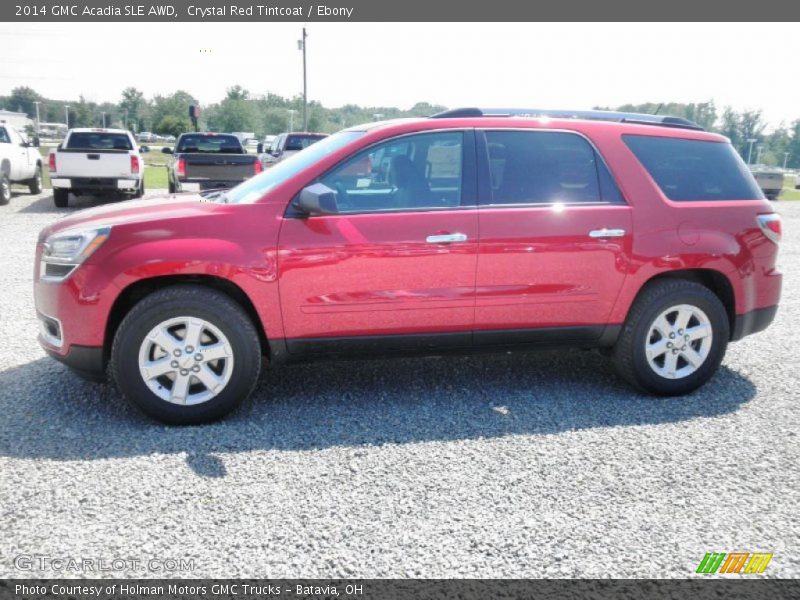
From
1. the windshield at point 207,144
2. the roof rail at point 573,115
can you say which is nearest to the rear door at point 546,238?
the roof rail at point 573,115

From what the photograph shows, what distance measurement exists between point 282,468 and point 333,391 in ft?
3.69

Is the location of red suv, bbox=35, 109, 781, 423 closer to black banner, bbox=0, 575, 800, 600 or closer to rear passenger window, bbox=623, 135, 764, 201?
rear passenger window, bbox=623, 135, 764, 201

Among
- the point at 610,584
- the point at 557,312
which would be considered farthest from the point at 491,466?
the point at 557,312

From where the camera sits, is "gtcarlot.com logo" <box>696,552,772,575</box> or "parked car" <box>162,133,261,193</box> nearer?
"gtcarlot.com logo" <box>696,552,772,575</box>

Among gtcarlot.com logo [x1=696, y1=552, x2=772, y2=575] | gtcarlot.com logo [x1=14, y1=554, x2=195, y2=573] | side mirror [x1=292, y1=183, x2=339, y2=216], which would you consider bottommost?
gtcarlot.com logo [x1=696, y1=552, x2=772, y2=575]

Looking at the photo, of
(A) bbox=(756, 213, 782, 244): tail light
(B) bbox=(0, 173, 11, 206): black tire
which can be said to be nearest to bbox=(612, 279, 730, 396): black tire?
(A) bbox=(756, 213, 782, 244): tail light

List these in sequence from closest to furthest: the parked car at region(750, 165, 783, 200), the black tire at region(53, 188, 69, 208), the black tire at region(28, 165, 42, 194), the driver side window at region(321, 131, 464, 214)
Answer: the driver side window at region(321, 131, 464, 214)
the black tire at region(53, 188, 69, 208)
the black tire at region(28, 165, 42, 194)
the parked car at region(750, 165, 783, 200)

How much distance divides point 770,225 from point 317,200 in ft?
10.5

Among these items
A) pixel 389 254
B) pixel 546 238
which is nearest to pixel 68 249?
pixel 389 254

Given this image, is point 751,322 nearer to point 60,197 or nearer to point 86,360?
point 86,360

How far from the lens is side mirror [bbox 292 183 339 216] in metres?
3.75

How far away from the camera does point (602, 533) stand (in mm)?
2803

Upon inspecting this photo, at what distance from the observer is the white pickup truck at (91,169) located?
14.3 m

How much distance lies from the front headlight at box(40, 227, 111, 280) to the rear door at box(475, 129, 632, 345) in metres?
2.26
